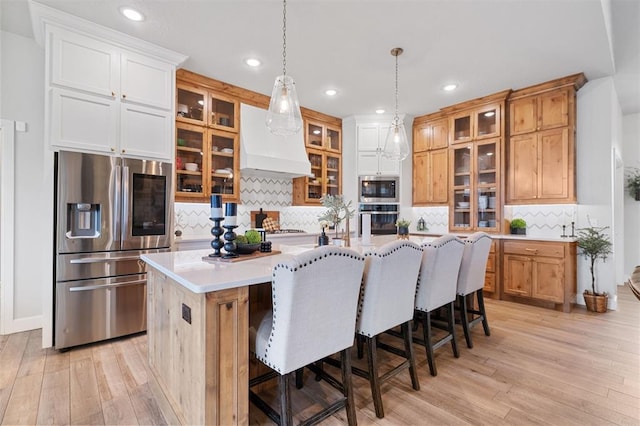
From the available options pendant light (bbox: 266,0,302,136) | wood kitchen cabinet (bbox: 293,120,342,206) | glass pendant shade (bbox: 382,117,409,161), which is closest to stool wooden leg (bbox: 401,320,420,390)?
pendant light (bbox: 266,0,302,136)

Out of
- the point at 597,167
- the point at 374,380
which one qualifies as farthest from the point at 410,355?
the point at 597,167

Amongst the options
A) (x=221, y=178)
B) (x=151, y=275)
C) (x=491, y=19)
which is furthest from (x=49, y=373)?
(x=491, y=19)

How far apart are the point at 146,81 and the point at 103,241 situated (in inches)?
64.9

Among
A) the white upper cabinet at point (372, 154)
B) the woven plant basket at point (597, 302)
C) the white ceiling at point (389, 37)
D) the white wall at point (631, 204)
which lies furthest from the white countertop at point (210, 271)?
the white wall at point (631, 204)

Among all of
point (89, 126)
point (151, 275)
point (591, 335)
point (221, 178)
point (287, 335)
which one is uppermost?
point (89, 126)

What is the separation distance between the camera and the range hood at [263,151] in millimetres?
4117

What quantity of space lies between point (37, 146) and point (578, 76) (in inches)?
242

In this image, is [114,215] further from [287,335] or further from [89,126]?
[287,335]

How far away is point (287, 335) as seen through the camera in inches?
54.6

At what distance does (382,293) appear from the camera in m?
1.80

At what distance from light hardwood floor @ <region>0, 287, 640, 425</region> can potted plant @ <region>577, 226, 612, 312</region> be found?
2.55ft

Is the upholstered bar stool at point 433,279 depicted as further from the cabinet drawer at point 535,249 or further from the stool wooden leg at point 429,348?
the cabinet drawer at point 535,249

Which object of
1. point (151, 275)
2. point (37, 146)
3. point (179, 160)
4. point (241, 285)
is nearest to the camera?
point (241, 285)

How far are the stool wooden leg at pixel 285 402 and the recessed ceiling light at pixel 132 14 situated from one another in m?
3.04
